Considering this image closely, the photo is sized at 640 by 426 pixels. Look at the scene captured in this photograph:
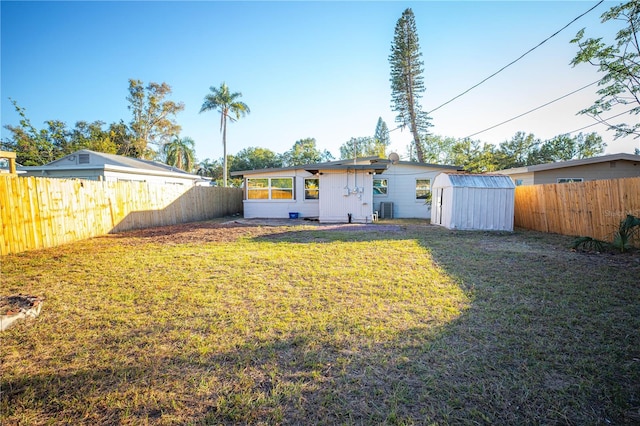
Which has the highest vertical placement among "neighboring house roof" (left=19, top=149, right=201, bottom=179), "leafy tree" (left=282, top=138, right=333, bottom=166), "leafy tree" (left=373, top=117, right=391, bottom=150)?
"leafy tree" (left=373, top=117, right=391, bottom=150)

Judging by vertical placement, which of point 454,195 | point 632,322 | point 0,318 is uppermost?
point 454,195

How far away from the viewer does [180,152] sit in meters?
30.3

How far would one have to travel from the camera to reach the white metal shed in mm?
10406

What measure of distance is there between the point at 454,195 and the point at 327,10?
910 centimetres

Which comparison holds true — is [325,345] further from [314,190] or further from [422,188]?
[422,188]

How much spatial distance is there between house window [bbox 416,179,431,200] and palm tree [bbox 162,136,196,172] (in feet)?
86.9

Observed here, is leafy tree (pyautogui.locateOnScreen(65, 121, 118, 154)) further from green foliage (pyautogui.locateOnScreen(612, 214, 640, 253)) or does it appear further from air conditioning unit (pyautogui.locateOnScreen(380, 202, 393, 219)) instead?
green foliage (pyautogui.locateOnScreen(612, 214, 640, 253))

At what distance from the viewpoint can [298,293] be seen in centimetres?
391

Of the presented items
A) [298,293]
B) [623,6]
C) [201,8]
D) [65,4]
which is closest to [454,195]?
[623,6]

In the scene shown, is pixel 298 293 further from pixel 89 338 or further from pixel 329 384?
pixel 89 338

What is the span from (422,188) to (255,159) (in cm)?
2676

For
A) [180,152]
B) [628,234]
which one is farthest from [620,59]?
[180,152]

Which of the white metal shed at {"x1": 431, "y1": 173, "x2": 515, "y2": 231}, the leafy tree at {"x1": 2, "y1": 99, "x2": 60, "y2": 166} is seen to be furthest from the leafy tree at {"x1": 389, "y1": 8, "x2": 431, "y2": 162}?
the leafy tree at {"x1": 2, "y1": 99, "x2": 60, "y2": 166}

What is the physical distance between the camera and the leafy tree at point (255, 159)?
36.8 m
